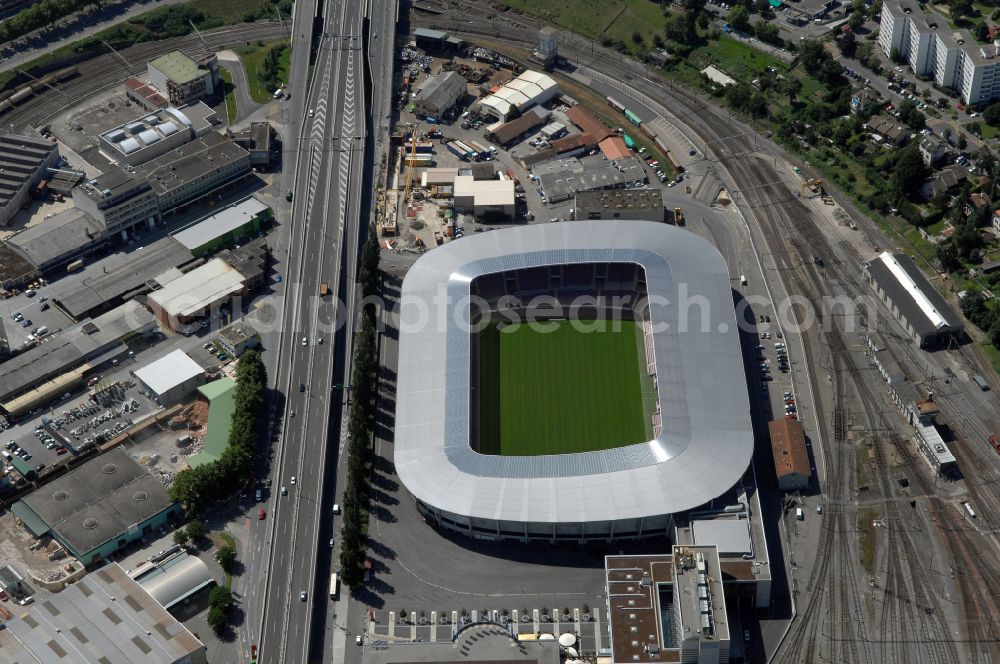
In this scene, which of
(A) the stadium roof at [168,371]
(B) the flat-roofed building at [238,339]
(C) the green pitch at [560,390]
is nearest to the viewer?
(C) the green pitch at [560,390]

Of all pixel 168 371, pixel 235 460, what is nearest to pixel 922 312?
pixel 235 460

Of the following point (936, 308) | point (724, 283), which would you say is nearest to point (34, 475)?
point (724, 283)

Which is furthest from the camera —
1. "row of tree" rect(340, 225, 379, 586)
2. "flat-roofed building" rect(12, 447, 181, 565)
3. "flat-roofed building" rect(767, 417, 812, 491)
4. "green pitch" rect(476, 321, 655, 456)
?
"green pitch" rect(476, 321, 655, 456)

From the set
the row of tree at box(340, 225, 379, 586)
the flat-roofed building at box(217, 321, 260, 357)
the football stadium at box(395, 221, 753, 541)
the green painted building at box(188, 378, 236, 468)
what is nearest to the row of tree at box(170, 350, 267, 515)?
the green painted building at box(188, 378, 236, 468)

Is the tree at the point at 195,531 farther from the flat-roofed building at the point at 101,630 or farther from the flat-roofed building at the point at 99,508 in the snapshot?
the flat-roofed building at the point at 101,630

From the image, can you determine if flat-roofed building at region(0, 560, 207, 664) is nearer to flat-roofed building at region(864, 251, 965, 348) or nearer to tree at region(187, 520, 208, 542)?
tree at region(187, 520, 208, 542)

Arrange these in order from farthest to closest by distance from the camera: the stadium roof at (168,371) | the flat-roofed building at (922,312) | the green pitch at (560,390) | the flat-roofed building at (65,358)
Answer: the flat-roofed building at (922,312) → the stadium roof at (168,371) → the flat-roofed building at (65,358) → the green pitch at (560,390)

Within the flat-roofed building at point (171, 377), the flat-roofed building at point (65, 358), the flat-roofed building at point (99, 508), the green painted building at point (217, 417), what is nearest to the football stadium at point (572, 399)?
the green painted building at point (217, 417)
